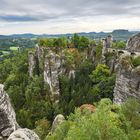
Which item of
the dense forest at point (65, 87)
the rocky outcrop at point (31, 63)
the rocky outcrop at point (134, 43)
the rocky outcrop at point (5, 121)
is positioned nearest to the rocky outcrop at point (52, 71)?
the dense forest at point (65, 87)

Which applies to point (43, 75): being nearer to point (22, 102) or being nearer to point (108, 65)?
point (22, 102)

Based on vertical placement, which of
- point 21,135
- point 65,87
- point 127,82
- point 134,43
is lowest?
point 65,87

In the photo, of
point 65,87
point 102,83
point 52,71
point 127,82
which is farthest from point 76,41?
point 127,82

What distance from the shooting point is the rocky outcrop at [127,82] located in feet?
180

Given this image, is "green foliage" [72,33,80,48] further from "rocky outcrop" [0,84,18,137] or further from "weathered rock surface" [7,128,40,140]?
"weathered rock surface" [7,128,40,140]

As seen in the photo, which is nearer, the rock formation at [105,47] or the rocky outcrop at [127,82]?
the rocky outcrop at [127,82]

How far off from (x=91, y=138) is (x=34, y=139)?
4239 millimetres

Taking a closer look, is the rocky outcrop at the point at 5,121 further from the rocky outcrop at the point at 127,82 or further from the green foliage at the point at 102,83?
the green foliage at the point at 102,83

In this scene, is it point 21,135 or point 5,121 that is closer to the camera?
point 21,135

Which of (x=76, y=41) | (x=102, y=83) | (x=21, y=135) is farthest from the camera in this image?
(x=76, y=41)

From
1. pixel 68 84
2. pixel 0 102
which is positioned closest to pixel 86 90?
pixel 68 84

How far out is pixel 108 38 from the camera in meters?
95.3

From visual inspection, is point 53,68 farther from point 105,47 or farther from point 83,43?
point 105,47

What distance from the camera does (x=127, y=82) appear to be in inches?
2243
